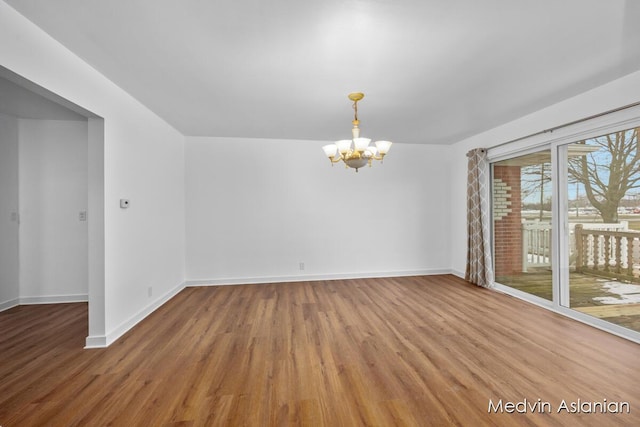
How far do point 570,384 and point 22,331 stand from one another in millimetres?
4941

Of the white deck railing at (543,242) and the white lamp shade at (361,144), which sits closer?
the white lamp shade at (361,144)

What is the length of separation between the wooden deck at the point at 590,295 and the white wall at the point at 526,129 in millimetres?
1284

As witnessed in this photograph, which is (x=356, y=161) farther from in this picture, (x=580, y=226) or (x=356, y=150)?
(x=580, y=226)

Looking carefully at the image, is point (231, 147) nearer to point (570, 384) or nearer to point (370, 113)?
point (370, 113)

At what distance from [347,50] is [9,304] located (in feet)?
16.5

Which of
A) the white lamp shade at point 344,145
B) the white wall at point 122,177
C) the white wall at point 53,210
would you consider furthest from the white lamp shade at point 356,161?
the white wall at point 53,210

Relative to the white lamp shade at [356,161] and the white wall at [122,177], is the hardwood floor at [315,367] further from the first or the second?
the white lamp shade at [356,161]

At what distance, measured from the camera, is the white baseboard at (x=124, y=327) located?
8.04 feet

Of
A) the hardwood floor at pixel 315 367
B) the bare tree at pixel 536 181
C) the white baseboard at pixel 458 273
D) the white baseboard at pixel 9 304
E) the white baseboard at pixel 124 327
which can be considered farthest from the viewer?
the white baseboard at pixel 458 273

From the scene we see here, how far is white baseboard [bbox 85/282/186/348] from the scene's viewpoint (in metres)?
2.45

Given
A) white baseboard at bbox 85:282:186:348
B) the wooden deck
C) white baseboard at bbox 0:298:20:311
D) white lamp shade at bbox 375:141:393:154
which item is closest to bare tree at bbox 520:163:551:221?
the wooden deck

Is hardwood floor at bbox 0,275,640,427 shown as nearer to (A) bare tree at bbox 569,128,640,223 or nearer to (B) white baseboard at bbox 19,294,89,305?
(B) white baseboard at bbox 19,294,89,305

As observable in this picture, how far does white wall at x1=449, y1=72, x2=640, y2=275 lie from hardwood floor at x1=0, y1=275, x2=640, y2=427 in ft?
5.78

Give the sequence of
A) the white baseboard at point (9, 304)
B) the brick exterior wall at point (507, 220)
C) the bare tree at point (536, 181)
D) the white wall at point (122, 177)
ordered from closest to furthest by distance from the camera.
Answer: the white wall at point (122, 177)
the white baseboard at point (9, 304)
the bare tree at point (536, 181)
the brick exterior wall at point (507, 220)
